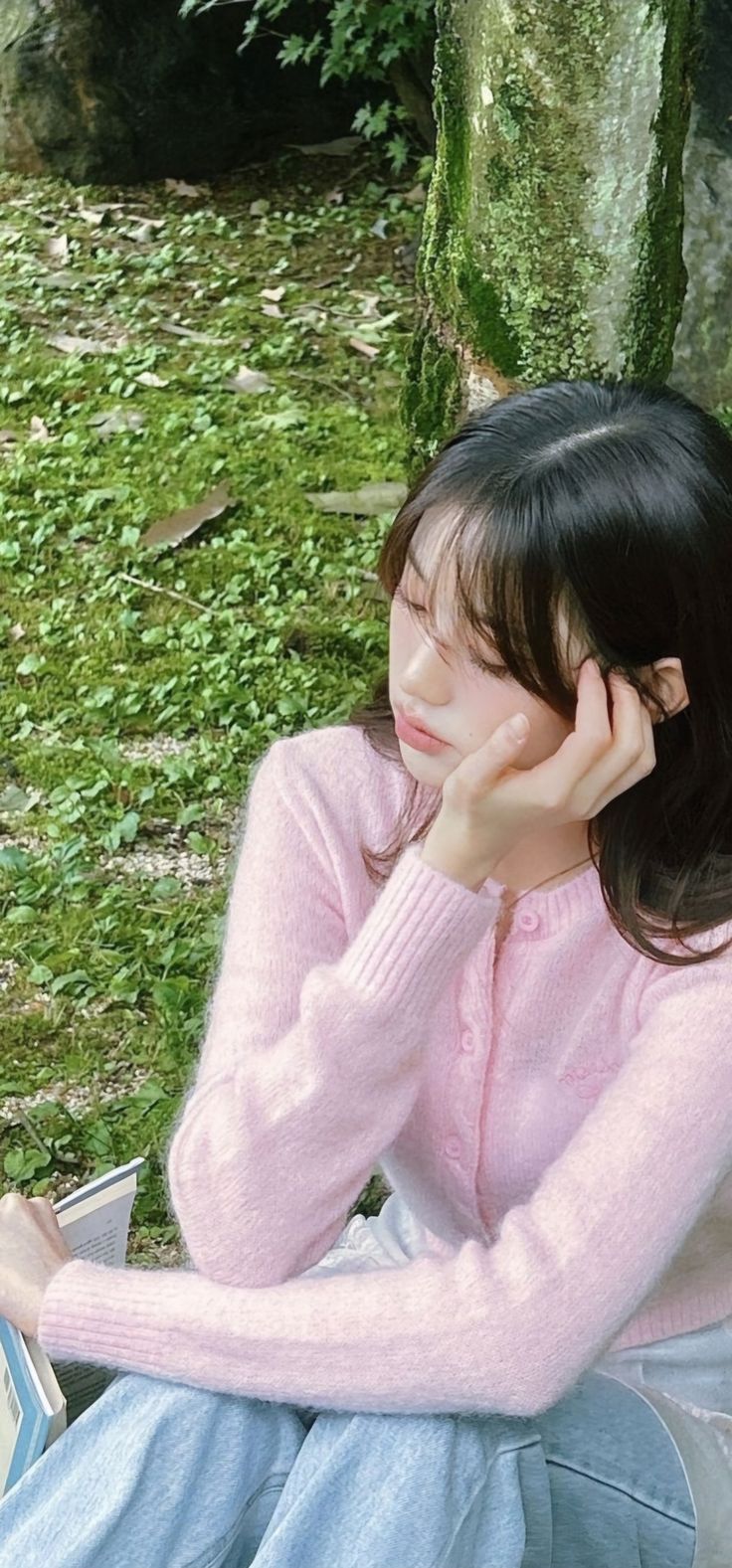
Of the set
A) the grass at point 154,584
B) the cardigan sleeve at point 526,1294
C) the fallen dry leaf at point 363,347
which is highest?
the cardigan sleeve at point 526,1294

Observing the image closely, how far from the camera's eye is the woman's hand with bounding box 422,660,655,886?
5.96 feet

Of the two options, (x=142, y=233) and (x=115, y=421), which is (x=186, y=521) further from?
(x=142, y=233)

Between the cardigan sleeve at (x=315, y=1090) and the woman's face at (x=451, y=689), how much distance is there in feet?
0.48

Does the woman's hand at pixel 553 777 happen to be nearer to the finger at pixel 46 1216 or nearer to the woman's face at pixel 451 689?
Answer: the woman's face at pixel 451 689

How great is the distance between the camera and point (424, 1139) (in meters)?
2.09

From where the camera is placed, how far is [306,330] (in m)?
6.39

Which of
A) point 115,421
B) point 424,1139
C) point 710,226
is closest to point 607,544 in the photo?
point 424,1139

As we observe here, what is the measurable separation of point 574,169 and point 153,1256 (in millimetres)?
2080

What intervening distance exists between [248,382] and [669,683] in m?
4.37

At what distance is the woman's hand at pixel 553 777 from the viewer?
71.6 inches

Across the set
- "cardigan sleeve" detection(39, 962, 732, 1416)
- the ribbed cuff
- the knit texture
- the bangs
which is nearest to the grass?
the knit texture

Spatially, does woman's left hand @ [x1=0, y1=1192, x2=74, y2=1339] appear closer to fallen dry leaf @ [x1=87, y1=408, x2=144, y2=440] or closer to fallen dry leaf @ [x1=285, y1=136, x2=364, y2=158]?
fallen dry leaf @ [x1=87, y1=408, x2=144, y2=440]

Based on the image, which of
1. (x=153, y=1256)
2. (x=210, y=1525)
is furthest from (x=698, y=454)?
(x=153, y=1256)

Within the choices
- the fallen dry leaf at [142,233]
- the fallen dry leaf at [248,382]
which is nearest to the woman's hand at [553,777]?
the fallen dry leaf at [248,382]
